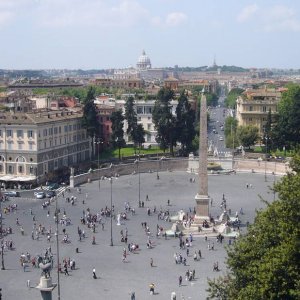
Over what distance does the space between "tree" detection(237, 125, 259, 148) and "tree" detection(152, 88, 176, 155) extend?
8.48 metres

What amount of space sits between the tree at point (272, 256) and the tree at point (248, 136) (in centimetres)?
5221

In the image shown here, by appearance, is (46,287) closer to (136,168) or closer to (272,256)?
(272,256)

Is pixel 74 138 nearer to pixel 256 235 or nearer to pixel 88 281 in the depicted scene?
pixel 88 281

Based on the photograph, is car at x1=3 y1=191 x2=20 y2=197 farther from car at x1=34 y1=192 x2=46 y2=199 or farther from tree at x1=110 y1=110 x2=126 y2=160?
tree at x1=110 y1=110 x2=126 y2=160

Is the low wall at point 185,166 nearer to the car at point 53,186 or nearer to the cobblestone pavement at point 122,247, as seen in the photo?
the cobblestone pavement at point 122,247

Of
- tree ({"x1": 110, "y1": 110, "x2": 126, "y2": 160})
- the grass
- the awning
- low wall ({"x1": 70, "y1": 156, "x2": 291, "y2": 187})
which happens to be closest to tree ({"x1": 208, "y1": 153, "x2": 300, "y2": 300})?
the awning

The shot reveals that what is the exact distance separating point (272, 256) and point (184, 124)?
5043cm

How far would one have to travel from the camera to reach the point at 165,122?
70562 millimetres

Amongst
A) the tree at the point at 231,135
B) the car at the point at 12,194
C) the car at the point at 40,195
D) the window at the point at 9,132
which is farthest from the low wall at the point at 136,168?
the tree at the point at 231,135

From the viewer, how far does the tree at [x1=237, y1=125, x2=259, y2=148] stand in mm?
76125

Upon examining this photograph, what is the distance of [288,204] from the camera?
21.5 meters

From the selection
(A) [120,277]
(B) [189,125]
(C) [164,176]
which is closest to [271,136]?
(B) [189,125]

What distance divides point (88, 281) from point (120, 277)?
1.51 meters

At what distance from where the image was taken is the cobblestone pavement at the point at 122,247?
30.7 meters
